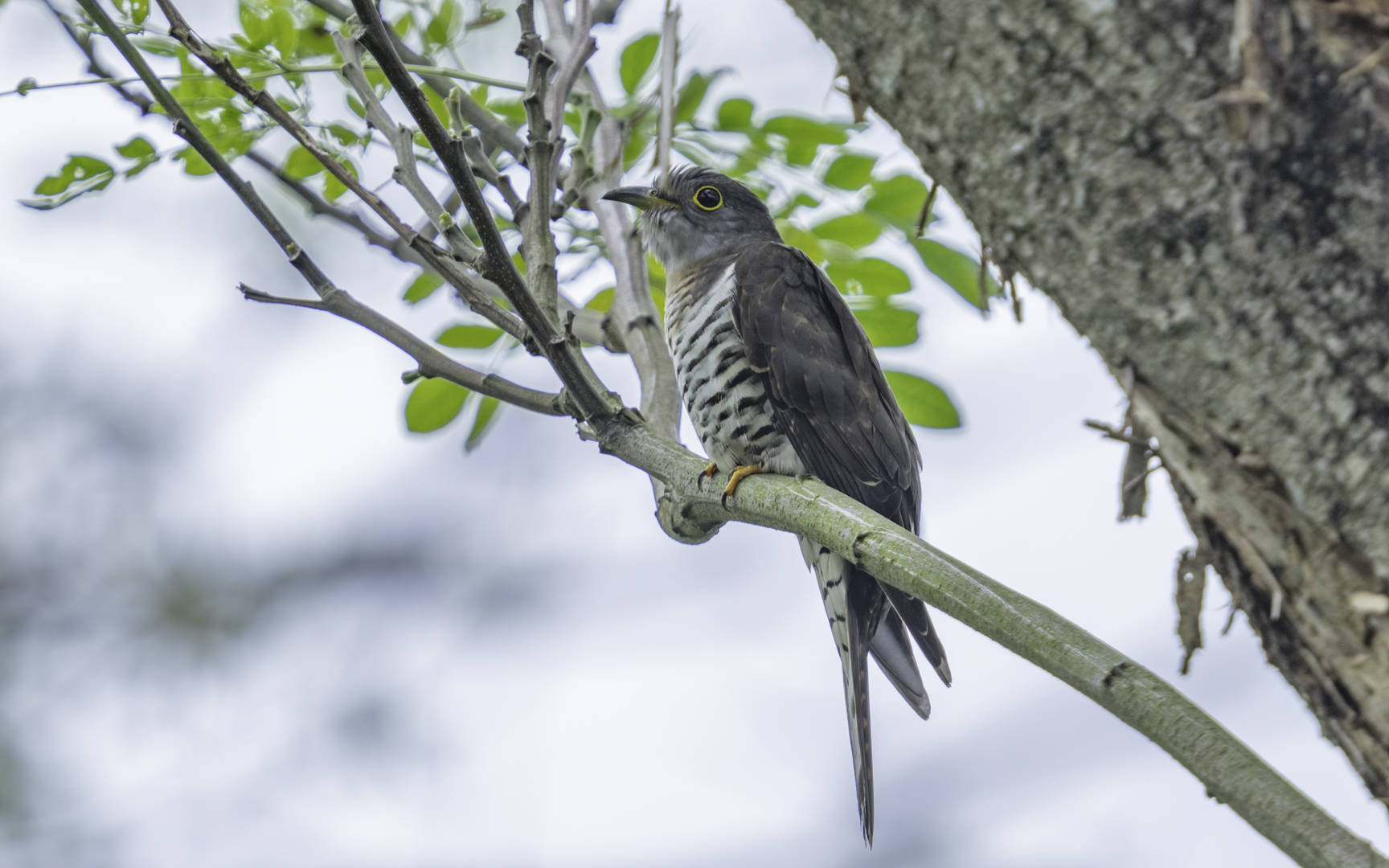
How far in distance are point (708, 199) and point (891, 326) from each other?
1.36 meters

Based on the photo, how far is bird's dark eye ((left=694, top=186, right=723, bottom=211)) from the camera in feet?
12.8

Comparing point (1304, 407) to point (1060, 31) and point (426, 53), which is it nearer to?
point (1060, 31)

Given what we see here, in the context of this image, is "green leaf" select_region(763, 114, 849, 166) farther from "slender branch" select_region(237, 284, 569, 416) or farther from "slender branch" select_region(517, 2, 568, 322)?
"slender branch" select_region(237, 284, 569, 416)

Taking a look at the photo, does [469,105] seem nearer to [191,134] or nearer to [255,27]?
[255,27]

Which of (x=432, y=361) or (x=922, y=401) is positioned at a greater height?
(x=922, y=401)

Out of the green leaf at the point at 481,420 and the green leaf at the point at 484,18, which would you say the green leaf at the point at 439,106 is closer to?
the green leaf at the point at 484,18

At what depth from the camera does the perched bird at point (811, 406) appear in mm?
2977

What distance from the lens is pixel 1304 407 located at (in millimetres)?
1125

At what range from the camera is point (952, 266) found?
8.61 ft

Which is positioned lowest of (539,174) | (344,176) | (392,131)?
(344,176)

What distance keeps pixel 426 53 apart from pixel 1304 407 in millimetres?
2381

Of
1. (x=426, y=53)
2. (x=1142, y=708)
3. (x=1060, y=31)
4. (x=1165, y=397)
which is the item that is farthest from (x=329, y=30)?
(x=1142, y=708)

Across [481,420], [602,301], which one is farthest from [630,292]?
[481,420]

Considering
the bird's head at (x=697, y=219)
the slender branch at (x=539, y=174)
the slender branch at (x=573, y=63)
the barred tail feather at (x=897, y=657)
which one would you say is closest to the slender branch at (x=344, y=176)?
the slender branch at (x=539, y=174)
